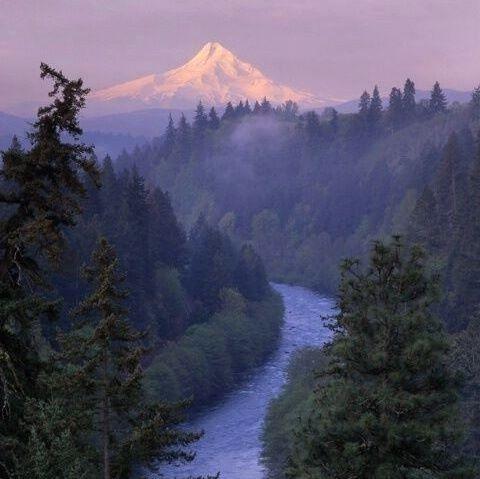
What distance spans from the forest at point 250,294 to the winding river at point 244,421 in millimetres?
1989

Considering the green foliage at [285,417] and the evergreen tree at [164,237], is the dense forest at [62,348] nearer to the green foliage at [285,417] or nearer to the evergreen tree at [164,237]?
the green foliage at [285,417]

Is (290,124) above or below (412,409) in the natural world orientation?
above

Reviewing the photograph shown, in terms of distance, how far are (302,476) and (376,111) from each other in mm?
159482

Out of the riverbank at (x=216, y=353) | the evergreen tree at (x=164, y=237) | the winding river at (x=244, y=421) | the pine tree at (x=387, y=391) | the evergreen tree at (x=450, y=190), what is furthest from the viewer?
the evergreen tree at (x=164, y=237)

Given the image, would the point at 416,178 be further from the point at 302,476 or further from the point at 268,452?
the point at 302,476

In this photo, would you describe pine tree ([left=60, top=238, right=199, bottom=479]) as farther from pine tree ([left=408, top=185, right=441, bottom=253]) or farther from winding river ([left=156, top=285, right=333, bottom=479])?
pine tree ([left=408, top=185, right=441, bottom=253])

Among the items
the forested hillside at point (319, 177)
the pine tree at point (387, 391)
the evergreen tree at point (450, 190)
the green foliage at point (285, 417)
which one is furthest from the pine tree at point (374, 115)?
the pine tree at point (387, 391)

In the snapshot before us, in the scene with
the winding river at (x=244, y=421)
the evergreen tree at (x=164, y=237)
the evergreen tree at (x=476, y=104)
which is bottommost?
the winding river at (x=244, y=421)

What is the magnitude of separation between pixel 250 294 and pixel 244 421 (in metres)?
34.3

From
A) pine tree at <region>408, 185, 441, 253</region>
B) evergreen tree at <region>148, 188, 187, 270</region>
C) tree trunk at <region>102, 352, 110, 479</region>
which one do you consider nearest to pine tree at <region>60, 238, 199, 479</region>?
tree trunk at <region>102, 352, 110, 479</region>

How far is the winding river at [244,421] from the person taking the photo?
47938 mm

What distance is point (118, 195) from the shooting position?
8200cm

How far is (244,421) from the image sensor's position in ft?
188

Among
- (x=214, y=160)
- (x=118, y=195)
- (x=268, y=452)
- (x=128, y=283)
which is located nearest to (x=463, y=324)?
(x=268, y=452)
